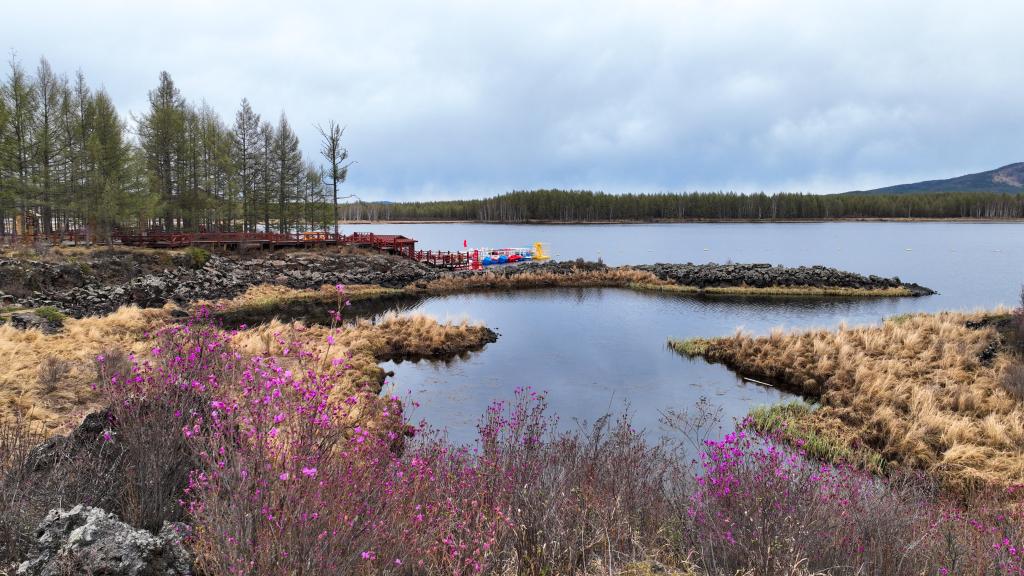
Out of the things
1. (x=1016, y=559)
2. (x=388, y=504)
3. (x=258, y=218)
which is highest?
(x=258, y=218)

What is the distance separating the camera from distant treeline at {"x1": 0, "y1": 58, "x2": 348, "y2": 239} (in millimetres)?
35844

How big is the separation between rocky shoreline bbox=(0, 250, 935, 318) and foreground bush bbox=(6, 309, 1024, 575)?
22.5 metres

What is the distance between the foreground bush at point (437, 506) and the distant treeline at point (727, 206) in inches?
6433

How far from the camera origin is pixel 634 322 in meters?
26.2

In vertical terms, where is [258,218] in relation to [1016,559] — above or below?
above

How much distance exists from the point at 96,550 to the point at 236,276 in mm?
34315

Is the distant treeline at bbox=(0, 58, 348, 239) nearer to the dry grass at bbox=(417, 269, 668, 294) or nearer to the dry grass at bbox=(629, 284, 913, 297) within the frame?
the dry grass at bbox=(417, 269, 668, 294)

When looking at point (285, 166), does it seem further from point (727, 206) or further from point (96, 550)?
point (727, 206)

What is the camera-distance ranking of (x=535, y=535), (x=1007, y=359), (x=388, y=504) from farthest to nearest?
(x=1007, y=359) < (x=535, y=535) < (x=388, y=504)

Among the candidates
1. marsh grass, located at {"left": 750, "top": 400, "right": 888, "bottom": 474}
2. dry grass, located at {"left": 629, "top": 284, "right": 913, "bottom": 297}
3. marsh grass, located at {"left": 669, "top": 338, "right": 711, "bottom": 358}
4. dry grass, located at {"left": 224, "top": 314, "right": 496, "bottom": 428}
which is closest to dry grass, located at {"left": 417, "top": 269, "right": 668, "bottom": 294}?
dry grass, located at {"left": 629, "top": 284, "right": 913, "bottom": 297}

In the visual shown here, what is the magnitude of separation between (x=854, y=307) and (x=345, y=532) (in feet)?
116

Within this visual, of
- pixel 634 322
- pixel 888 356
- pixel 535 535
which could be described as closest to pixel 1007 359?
pixel 888 356

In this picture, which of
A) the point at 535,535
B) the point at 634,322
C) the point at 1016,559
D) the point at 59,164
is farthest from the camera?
the point at 59,164

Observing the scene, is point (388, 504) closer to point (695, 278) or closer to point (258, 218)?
point (695, 278)
